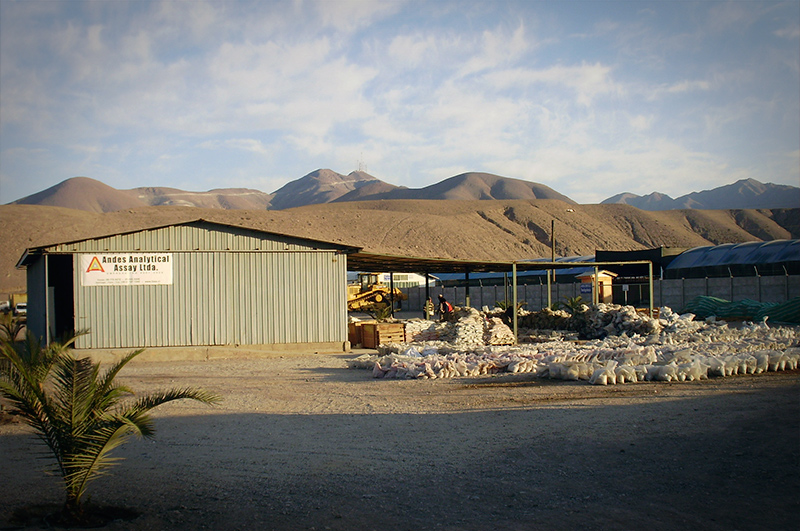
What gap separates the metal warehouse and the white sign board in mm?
30

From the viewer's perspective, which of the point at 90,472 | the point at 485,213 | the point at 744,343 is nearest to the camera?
the point at 90,472

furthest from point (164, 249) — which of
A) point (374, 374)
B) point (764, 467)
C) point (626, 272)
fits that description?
point (626, 272)

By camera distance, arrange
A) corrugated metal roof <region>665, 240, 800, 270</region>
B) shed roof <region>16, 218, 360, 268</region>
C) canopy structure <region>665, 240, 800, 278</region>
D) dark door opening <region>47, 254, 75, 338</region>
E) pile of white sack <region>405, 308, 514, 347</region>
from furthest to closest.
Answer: corrugated metal roof <region>665, 240, 800, 270</region>, canopy structure <region>665, 240, 800, 278</region>, dark door opening <region>47, 254, 75, 338</region>, pile of white sack <region>405, 308, 514, 347</region>, shed roof <region>16, 218, 360, 268</region>

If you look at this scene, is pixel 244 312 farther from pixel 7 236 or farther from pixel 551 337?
pixel 7 236

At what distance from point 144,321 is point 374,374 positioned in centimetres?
890

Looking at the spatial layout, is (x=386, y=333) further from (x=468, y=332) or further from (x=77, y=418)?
(x=77, y=418)

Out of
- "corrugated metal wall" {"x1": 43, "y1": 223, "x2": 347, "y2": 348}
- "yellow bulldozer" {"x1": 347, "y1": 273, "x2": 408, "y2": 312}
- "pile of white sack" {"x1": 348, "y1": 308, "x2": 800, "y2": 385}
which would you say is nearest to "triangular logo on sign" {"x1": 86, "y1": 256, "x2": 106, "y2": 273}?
"corrugated metal wall" {"x1": 43, "y1": 223, "x2": 347, "y2": 348}

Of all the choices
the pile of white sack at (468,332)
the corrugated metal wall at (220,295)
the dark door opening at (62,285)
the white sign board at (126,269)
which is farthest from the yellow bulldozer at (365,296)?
the white sign board at (126,269)

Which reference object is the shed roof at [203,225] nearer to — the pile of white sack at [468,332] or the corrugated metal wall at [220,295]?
the corrugated metal wall at [220,295]

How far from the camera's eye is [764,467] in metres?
6.55

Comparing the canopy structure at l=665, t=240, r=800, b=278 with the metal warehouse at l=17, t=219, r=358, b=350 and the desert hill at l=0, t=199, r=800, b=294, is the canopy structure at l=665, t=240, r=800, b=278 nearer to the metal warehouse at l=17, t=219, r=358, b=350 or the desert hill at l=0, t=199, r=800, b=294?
the metal warehouse at l=17, t=219, r=358, b=350

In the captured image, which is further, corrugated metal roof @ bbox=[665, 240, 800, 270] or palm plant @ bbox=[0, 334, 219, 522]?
corrugated metal roof @ bbox=[665, 240, 800, 270]

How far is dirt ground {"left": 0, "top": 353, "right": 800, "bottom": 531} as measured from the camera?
5.36 m

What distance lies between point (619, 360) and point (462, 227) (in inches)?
3493
